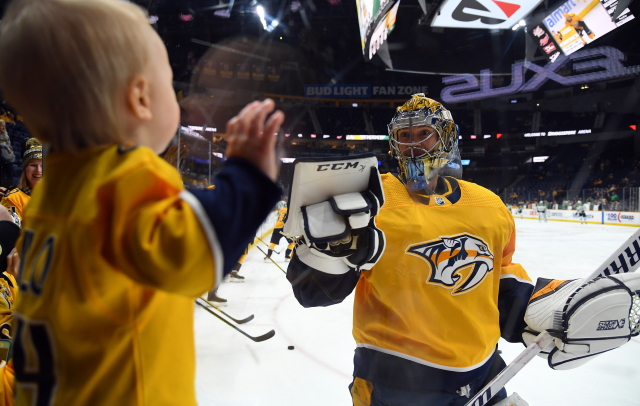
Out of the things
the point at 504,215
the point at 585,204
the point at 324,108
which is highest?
the point at 504,215

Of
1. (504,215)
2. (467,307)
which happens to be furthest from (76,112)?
(504,215)

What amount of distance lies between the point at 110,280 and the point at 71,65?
192 millimetres

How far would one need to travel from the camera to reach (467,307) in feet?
2.73

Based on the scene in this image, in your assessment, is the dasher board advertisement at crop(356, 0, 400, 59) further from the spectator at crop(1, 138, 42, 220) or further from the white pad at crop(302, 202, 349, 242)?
the white pad at crop(302, 202, 349, 242)

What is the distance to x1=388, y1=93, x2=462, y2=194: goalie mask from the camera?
94 cm

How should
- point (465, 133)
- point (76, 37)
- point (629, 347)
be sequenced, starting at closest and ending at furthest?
point (76, 37), point (629, 347), point (465, 133)

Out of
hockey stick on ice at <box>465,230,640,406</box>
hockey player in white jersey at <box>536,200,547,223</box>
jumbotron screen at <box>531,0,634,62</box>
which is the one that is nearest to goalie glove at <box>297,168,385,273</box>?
hockey stick on ice at <box>465,230,640,406</box>

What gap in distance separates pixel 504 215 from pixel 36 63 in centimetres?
98

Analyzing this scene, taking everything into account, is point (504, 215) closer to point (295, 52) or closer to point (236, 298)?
point (236, 298)

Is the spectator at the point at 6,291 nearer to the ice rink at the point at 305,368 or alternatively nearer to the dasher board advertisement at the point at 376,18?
the ice rink at the point at 305,368

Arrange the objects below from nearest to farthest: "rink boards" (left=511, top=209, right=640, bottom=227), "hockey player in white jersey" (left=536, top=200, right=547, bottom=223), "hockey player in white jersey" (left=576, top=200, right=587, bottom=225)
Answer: "rink boards" (left=511, top=209, right=640, bottom=227)
"hockey player in white jersey" (left=576, top=200, right=587, bottom=225)
"hockey player in white jersey" (left=536, top=200, right=547, bottom=223)

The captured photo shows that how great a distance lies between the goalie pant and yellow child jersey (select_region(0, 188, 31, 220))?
1.87 metres

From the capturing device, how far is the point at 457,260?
0.83 meters

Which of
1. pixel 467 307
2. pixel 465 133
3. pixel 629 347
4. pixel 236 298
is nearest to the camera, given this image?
pixel 467 307
